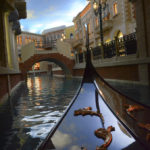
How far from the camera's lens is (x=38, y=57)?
16.2 meters

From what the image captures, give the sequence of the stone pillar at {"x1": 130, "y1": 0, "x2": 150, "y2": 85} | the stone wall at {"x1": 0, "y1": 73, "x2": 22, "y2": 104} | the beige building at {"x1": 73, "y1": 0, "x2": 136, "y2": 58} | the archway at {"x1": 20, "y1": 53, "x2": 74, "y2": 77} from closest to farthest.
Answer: the stone wall at {"x1": 0, "y1": 73, "x2": 22, "y2": 104} → the stone pillar at {"x1": 130, "y1": 0, "x2": 150, "y2": 85} → the beige building at {"x1": 73, "y1": 0, "x2": 136, "y2": 58} → the archway at {"x1": 20, "y1": 53, "x2": 74, "y2": 77}

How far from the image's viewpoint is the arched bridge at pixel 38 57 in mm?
15766

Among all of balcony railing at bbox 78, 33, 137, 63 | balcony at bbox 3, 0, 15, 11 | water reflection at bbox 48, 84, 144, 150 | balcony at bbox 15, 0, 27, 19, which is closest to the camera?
water reflection at bbox 48, 84, 144, 150

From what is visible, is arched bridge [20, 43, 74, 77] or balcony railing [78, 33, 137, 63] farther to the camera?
arched bridge [20, 43, 74, 77]

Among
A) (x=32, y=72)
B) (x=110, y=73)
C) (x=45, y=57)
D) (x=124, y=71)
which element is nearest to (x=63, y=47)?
(x=45, y=57)

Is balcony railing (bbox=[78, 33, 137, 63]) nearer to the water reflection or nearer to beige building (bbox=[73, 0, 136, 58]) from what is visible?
beige building (bbox=[73, 0, 136, 58])

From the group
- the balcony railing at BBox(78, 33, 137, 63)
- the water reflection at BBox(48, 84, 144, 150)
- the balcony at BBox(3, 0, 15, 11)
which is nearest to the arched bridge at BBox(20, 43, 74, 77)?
the balcony railing at BBox(78, 33, 137, 63)

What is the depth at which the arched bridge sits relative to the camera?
1577cm

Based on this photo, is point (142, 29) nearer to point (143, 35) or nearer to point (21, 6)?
point (143, 35)

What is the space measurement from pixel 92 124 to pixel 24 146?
0.98 m

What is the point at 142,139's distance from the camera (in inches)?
40.8

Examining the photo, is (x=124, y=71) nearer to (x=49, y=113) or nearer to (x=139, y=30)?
(x=139, y=30)

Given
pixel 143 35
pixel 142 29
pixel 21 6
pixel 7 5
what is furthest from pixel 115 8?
pixel 7 5

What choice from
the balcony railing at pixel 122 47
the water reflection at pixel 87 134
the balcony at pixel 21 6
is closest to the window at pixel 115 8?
the balcony railing at pixel 122 47
